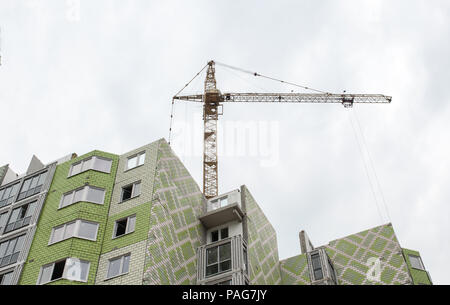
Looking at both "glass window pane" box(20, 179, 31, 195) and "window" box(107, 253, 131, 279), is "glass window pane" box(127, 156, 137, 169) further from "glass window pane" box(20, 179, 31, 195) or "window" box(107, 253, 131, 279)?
"glass window pane" box(20, 179, 31, 195)

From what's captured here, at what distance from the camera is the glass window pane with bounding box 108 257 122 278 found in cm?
3203

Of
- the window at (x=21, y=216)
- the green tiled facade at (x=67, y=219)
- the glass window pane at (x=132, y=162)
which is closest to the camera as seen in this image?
the green tiled facade at (x=67, y=219)

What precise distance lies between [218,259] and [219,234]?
431cm

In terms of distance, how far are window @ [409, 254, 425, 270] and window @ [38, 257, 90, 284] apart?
105ft

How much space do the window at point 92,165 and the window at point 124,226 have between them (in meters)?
6.13

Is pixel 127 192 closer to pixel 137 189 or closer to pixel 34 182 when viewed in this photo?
pixel 137 189

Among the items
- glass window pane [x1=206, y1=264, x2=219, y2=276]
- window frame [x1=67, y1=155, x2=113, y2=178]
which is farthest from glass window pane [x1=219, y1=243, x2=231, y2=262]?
window frame [x1=67, y1=155, x2=113, y2=178]

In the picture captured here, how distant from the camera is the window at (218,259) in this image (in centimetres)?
3650

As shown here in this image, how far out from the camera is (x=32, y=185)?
42.6 m

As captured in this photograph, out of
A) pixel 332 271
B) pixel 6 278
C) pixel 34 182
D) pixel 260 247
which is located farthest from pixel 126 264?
pixel 332 271

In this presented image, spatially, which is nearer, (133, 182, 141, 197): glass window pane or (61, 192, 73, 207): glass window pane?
(133, 182, 141, 197): glass window pane

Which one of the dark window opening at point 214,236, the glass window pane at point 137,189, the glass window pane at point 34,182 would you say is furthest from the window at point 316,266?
the glass window pane at point 34,182

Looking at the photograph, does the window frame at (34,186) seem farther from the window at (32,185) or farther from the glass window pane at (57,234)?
the glass window pane at (57,234)
